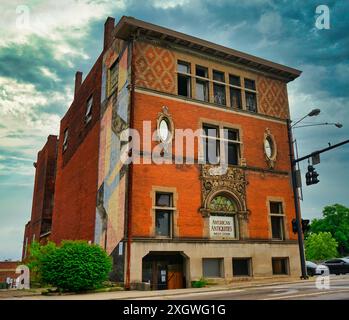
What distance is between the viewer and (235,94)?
26312 mm

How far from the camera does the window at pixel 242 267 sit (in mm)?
22603

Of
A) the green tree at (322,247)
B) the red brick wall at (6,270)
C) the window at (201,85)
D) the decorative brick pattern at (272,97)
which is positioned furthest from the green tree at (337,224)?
the window at (201,85)

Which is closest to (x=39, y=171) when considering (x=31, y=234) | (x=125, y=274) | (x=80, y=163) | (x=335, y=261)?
(x=31, y=234)

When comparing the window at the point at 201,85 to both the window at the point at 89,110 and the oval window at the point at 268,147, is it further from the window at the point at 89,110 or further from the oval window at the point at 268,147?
the window at the point at 89,110

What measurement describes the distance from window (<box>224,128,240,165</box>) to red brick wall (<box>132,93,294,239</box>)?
0.47 meters

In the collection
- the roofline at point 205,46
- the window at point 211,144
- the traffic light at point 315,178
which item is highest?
the roofline at point 205,46

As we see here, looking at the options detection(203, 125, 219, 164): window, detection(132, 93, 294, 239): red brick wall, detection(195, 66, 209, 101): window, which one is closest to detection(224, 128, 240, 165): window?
detection(132, 93, 294, 239): red brick wall

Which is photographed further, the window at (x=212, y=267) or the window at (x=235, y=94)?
the window at (x=235, y=94)

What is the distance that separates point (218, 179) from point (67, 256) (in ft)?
34.4

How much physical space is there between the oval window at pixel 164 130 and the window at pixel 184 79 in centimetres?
282

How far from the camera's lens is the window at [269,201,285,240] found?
24.9 m

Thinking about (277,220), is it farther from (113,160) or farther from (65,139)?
(65,139)

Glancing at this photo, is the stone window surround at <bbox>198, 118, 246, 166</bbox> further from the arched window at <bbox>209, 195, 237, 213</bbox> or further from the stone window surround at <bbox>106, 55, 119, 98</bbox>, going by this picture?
the stone window surround at <bbox>106, 55, 119, 98</bbox>

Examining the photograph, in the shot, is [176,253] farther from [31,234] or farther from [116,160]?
[31,234]
